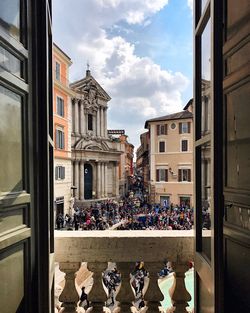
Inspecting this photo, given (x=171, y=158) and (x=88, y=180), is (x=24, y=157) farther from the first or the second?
(x=88, y=180)

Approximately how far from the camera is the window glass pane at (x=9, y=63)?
56.7 inches

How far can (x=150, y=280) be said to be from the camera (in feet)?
8.00

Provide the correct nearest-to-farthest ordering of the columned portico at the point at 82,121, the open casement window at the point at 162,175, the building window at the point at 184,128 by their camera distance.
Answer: the building window at the point at 184,128 < the open casement window at the point at 162,175 < the columned portico at the point at 82,121

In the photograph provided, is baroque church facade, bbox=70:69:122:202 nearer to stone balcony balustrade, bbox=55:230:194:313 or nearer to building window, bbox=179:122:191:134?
building window, bbox=179:122:191:134

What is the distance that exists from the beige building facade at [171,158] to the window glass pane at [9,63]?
92.4 ft

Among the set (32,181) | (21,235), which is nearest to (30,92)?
(32,181)

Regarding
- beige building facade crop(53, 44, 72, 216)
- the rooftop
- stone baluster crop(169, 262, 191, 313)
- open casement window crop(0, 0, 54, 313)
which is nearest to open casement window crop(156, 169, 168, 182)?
the rooftop

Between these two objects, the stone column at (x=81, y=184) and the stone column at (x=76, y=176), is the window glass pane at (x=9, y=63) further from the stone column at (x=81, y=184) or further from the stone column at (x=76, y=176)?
the stone column at (x=81, y=184)

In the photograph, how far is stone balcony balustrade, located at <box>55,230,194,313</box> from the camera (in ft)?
7.99

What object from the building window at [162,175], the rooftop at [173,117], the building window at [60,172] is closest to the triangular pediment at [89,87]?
the rooftop at [173,117]

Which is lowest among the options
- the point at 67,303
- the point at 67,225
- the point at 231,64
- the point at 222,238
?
the point at 67,225

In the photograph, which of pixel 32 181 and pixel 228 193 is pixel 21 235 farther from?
pixel 228 193

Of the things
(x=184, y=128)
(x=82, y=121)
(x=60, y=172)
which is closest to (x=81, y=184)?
(x=82, y=121)

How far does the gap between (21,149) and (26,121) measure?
0.17 m
